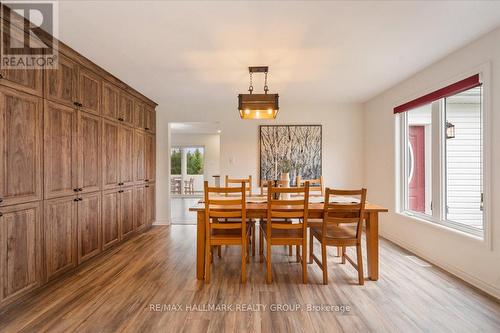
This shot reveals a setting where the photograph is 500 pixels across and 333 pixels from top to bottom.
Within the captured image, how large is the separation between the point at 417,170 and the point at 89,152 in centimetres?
442

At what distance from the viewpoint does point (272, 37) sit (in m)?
2.33

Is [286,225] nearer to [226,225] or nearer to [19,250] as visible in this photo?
[226,225]

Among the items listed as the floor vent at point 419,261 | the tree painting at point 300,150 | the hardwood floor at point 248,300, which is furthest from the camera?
the tree painting at point 300,150

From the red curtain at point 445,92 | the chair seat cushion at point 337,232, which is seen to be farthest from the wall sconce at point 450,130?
the chair seat cushion at point 337,232

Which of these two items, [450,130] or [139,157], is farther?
[139,157]

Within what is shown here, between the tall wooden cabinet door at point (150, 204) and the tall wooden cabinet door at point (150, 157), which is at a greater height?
the tall wooden cabinet door at point (150, 157)

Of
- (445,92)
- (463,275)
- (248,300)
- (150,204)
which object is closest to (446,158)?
(445,92)

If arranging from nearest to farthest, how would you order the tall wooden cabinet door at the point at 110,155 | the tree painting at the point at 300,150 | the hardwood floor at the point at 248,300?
the hardwood floor at the point at 248,300
the tall wooden cabinet door at the point at 110,155
the tree painting at the point at 300,150

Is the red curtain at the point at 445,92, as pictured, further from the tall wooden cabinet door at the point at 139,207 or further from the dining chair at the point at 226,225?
the tall wooden cabinet door at the point at 139,207

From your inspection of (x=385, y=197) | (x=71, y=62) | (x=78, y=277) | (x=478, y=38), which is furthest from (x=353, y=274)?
(x=71, y=62)

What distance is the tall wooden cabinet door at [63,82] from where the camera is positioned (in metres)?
2.35

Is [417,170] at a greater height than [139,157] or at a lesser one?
lesser

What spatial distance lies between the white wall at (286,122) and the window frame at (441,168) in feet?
3.65

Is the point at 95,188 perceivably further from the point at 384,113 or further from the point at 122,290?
the point at 384,113
